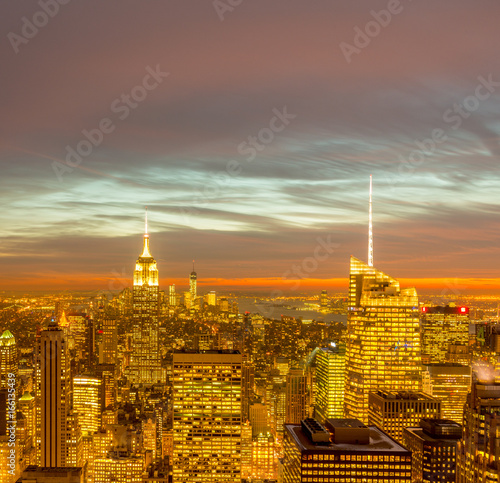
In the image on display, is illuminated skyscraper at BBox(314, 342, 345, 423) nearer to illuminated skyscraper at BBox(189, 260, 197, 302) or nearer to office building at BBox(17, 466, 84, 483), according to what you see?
illuminated skyscraper at BBox(189, 260, 197, 302)

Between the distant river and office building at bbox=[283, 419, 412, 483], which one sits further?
→ the distant river

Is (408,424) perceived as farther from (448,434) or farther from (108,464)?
(108,464)

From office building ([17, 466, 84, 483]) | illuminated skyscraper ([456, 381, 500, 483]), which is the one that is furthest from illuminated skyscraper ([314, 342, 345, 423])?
illuminated skyscraper ([456, 381, 500, 483])

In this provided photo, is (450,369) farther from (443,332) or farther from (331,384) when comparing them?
(443,332)

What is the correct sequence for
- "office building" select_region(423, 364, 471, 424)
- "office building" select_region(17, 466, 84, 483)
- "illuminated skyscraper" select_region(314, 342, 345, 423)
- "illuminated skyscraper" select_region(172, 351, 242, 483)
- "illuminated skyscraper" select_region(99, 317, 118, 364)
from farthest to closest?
"illuminated skyscraper" select_region(99, 317, 118, 364)
"illuminated skyscraper" select_region(314, 342, 345, 423)
"office building" select_region(423, 364, 471, 424)
"illuminated skyscraper" select_region(172, 351, 242, 483)
"office building" select_region(17, 466, 84, 483)

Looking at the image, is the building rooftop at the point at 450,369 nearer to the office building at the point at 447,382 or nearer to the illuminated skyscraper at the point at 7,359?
the office building at the point at 447,382

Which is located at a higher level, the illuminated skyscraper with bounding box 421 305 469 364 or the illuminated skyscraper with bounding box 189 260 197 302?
the illuminated skyscraper with bounding box 189 260 197 302
